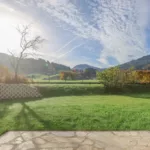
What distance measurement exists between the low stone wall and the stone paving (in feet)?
26.6

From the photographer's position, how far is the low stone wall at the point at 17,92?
46.7 feet

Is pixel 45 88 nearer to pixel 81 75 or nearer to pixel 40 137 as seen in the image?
pixel 40 137

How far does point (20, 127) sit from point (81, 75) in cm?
3542

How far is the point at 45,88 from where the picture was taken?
→ 17.4 metres

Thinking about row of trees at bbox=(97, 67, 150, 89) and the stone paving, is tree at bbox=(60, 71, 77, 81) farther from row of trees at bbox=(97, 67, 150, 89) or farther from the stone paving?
the stone paving

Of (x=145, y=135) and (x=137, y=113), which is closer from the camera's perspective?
(x=145, y=135)

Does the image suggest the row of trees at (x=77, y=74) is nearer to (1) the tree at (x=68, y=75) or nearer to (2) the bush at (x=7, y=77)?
(1) the tree at (x=68, y=75)

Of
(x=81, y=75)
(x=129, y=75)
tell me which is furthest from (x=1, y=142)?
(x=81, y=75)

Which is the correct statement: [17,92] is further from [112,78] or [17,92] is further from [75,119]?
[112,78]

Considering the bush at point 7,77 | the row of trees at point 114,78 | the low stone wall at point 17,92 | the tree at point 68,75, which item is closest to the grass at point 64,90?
the low stone wall at point 17,92

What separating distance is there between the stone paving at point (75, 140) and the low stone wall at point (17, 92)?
8.12m

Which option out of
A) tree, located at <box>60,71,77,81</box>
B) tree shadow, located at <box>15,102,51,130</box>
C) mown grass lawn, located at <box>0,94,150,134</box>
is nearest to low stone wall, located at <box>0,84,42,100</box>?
mown grass lawn, located at <box>0,94,150,134</box>

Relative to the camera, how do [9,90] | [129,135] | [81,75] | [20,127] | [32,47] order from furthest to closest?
[81,75], [32,47], [9,90], [20,127], [129,135]

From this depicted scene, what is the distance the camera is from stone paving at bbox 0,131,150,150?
5430 mm
